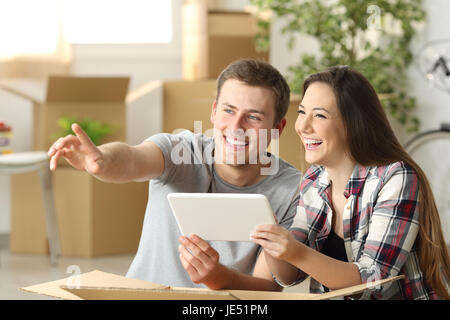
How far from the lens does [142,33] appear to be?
387cm

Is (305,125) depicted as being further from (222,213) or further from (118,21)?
(118,21)

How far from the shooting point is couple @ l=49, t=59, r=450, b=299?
0.97m

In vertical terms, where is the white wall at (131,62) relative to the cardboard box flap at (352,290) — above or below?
above

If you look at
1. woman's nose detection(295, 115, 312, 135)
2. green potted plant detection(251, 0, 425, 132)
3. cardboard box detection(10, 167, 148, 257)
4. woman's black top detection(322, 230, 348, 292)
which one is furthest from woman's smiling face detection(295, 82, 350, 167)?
cardboard box detection(10, 167, 148, 257)

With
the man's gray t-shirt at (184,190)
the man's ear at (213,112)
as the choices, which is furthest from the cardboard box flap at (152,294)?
the man's ear at (213,112)

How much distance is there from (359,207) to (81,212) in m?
2.33

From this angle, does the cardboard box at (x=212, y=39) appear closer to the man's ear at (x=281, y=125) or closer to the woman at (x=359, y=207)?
the man's ear at (x=281, y=125)

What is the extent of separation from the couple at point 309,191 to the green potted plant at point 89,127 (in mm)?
1841

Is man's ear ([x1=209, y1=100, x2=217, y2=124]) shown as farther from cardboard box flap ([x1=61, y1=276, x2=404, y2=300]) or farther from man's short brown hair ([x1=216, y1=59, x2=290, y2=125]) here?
cardboard box flap ([x1=61, y1=276, x2=404, y2=300])

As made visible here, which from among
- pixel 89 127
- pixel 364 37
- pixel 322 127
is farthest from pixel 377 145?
pixel 364 37

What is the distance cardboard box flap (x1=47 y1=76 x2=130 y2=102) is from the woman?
2055 mm

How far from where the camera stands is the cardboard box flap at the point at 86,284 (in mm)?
910

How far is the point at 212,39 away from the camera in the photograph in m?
3.39

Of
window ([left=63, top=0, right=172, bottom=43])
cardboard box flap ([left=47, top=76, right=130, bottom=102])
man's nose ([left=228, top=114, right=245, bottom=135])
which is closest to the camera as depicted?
man's nose ([left=228, top=114, right=245, bottom=135])
